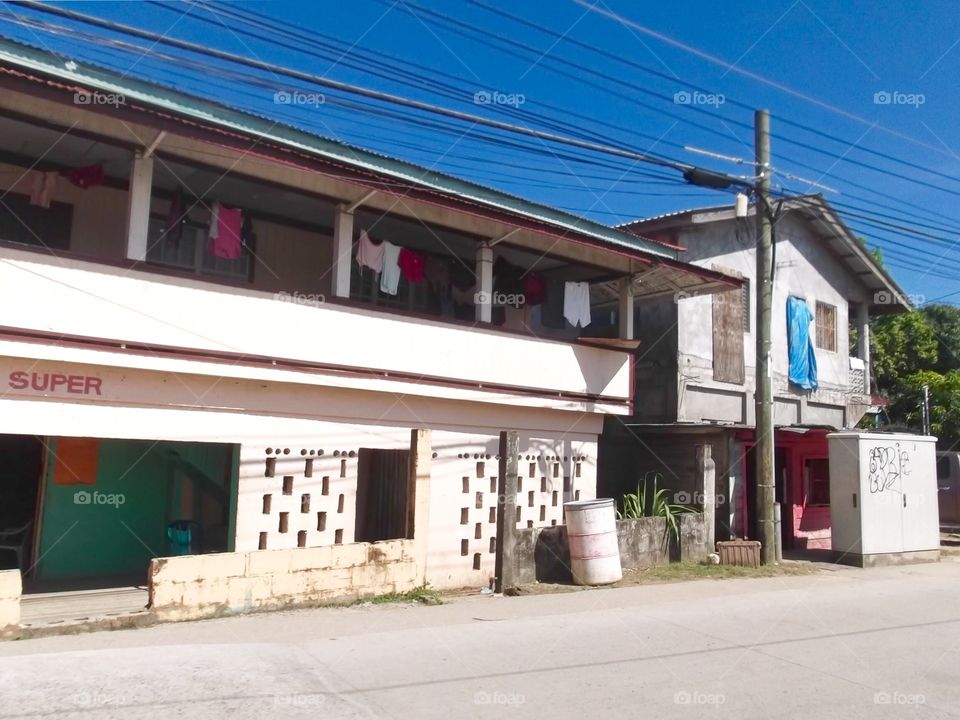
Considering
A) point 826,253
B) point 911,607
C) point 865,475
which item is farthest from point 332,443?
point 826,253

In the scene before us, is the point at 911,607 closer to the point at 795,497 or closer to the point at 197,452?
the point at 795,497

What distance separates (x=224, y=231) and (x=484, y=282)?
13.8 ft

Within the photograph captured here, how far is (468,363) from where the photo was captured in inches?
498

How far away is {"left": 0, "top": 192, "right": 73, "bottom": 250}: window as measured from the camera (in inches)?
421

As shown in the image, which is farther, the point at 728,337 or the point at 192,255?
the point at 728,337

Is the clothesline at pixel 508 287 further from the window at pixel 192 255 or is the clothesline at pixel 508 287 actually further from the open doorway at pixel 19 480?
the open doorway at pixel 19 480

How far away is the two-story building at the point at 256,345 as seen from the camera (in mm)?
9055

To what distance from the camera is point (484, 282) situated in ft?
43.2

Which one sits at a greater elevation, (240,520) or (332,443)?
(332,443)

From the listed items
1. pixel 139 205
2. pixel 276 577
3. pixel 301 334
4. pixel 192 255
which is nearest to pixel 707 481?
pixel 301 334

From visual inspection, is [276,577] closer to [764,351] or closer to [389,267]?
[389,267]

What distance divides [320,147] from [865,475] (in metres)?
11.0

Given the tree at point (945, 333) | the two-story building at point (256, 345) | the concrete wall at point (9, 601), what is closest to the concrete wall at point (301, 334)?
the two-story building at point (256, 345)

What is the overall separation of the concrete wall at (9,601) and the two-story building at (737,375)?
11.2 meters
